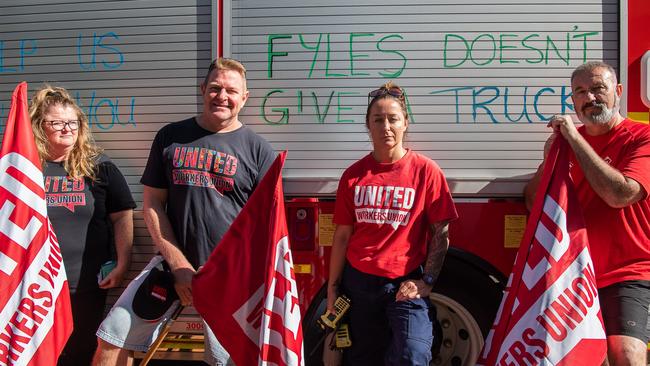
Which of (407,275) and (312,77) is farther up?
(312,77)

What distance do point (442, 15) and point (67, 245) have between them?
8.38ft

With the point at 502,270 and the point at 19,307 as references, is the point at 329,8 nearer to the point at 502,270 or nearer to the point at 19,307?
the point at 502,270

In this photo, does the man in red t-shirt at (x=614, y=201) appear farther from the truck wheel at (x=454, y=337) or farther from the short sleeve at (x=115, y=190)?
the short sleeve at (x=115, y=190)

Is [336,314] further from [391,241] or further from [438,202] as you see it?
[438,202]

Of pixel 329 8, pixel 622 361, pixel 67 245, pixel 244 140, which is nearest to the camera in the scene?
pixel 622 361

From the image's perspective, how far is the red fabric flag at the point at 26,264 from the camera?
267cm

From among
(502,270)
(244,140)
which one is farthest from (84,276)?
(502,270)

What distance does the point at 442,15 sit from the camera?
3246 mm

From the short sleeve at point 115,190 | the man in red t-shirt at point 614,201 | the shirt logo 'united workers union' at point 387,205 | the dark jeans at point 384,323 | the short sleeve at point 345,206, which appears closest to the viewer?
the man in red t-shirt at point 614,201

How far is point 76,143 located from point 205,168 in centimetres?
94

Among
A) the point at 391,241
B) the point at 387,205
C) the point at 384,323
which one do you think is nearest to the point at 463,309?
the point at 384,323

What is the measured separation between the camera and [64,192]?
3.05 m

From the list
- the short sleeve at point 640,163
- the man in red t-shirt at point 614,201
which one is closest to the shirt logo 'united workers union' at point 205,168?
the man in red t-shirt at point 614,201

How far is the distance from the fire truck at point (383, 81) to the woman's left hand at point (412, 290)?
0.67 metres
